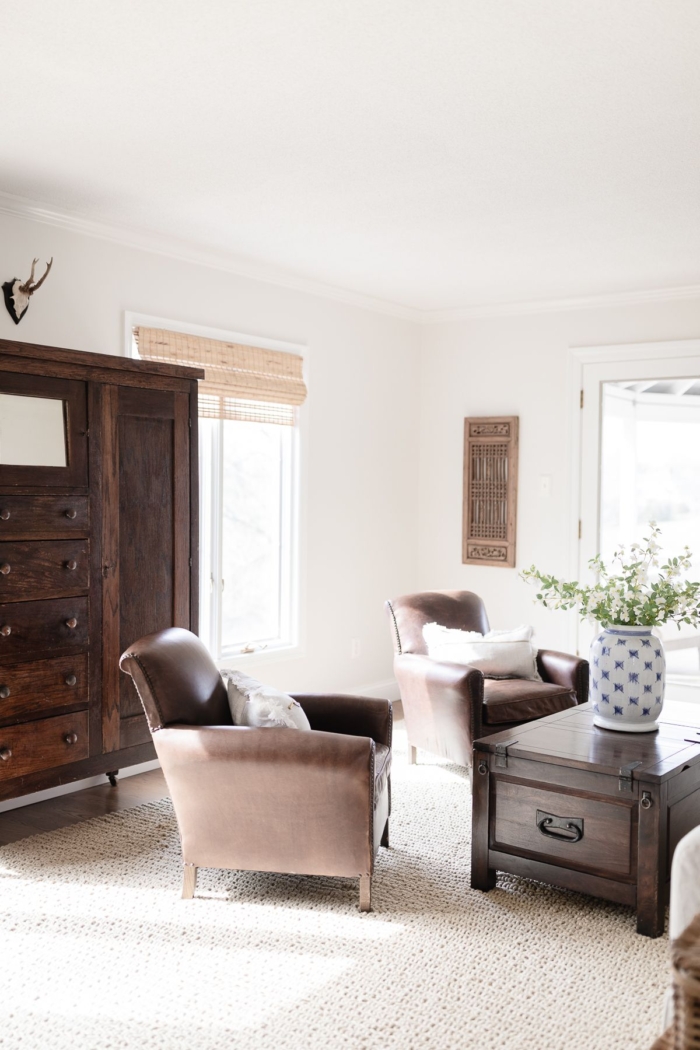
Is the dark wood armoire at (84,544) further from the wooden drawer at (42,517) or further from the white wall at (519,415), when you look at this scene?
the white wall at (519,415)

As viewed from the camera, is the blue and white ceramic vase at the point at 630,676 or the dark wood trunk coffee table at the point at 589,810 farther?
the blue and white ceramic vase at the point at 630,676

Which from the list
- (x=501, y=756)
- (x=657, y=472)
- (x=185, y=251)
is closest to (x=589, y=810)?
(x=501, y=756)

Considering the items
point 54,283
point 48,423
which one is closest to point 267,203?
point 54,283

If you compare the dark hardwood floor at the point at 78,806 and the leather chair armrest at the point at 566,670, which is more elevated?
the leather chair armrest at the point at 566,670

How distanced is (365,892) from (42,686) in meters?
1.37

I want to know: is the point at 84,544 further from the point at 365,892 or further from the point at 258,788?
the point at 365,892

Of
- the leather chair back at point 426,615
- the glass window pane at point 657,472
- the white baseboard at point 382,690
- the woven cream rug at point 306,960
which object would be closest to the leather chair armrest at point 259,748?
the woven cream rug at point 306,960

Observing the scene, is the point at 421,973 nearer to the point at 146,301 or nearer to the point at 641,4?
the point at 641,4

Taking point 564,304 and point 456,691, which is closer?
point 456,691

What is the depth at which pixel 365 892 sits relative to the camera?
9.55 feet

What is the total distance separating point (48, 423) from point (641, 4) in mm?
2318

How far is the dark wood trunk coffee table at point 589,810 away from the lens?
2793 millimetres

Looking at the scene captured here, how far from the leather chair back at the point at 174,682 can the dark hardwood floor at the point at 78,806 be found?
998 mm

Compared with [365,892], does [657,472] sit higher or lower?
higher
